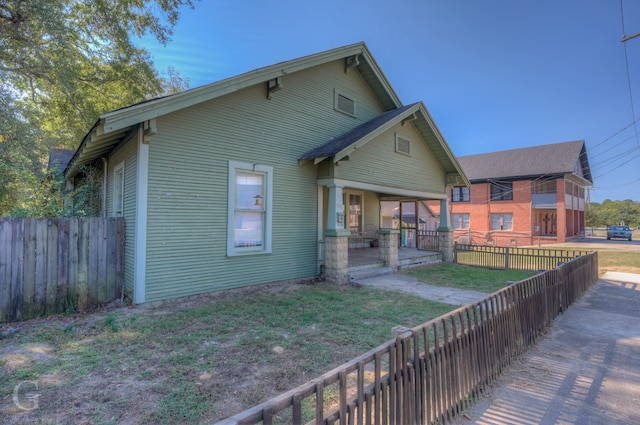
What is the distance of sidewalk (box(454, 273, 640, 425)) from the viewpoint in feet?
8.91

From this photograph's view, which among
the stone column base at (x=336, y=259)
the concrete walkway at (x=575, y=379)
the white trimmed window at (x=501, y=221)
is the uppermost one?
the white trimmed window at (x=501, y=221)

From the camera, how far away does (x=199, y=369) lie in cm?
331

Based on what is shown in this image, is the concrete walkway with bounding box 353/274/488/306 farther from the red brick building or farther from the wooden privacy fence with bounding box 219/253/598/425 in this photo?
the red brick building

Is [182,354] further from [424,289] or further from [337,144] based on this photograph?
[337,144]

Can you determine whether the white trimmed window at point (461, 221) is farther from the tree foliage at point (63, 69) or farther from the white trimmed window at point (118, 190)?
the white trimmed window at point (118, 190)

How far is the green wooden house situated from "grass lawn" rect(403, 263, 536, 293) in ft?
5.13

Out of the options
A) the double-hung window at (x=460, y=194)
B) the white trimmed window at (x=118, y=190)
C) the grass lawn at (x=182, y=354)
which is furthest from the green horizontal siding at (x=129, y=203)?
the double-hung window at (x=460, y=194)

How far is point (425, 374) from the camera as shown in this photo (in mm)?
2449

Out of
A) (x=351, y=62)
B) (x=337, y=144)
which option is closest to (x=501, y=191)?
(x=351, y=62)

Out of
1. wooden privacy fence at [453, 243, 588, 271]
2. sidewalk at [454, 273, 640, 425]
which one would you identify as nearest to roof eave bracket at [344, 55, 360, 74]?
wooden privacy fence at [453, 243, 588, 271]

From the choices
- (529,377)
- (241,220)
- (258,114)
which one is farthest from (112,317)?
(529,377)

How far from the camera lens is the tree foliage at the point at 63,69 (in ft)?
30.8

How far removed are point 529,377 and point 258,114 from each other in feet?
23.3

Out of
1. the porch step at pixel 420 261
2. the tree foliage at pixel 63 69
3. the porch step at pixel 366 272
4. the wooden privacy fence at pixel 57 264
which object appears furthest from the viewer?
the porch step at pixel 420 261
